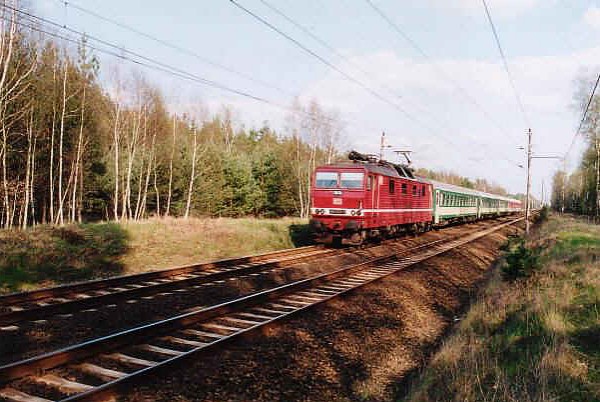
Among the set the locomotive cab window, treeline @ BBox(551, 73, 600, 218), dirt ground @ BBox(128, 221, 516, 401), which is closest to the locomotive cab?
the locomotive cab window

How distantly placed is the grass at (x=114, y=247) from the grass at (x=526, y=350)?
31.6 feet

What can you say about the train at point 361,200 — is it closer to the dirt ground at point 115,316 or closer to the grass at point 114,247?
the grass at point 114,247

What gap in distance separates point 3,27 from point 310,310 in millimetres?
21095

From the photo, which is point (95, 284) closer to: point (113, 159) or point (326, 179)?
point (326, 179)

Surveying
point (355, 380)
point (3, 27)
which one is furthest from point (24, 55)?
point (355, 380)

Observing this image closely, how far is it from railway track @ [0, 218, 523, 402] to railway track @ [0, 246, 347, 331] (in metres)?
2.15

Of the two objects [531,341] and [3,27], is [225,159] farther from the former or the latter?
[531,341]

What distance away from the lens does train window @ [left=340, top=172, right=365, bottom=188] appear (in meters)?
17.3

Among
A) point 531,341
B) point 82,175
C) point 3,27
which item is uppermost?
point 3,27

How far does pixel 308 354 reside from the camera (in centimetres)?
639

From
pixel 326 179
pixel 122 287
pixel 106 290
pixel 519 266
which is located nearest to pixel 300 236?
pixel 326 179

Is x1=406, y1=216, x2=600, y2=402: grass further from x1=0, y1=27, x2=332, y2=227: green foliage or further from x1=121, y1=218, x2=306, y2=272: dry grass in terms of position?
x1=0, y1=27, x2=332, y2=227: green foliage

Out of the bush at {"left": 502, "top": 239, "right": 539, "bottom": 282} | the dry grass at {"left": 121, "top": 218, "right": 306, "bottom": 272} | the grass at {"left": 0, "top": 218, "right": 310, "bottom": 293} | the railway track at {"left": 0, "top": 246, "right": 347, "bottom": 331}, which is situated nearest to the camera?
the railway track at {"left": 0, "top": 246, "right": 347, "bottom": 331}

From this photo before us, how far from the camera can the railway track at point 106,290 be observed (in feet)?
24.7
